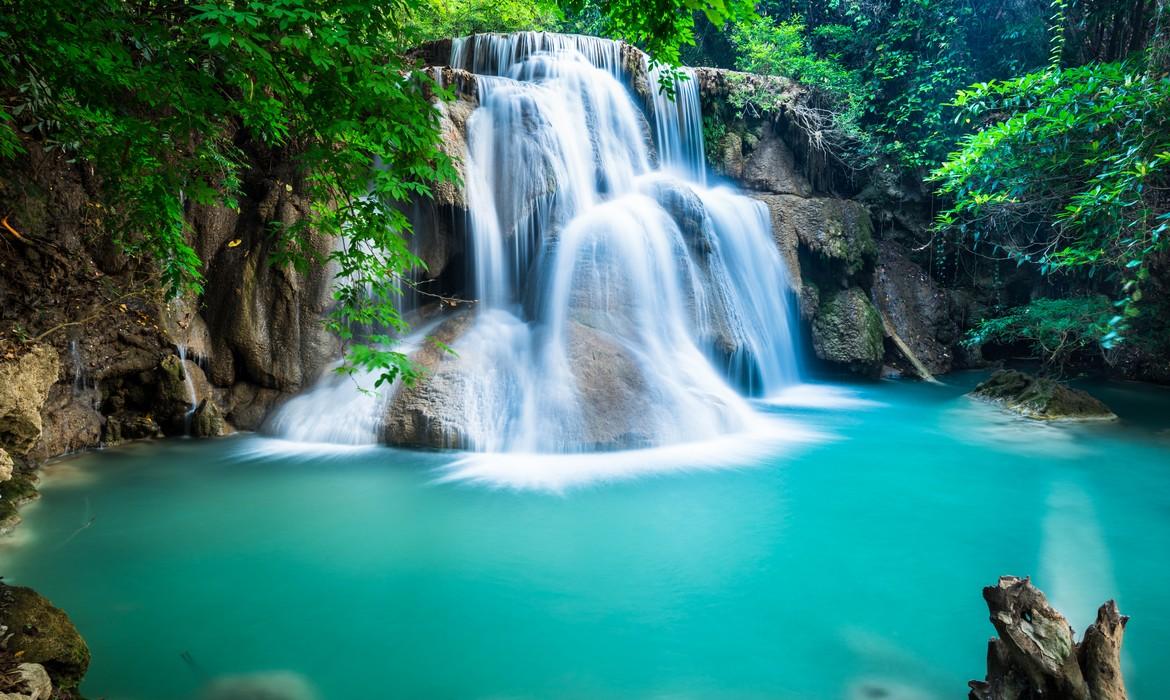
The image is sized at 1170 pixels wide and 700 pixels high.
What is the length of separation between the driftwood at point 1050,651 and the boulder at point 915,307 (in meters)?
12.2

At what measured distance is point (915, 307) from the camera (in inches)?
565

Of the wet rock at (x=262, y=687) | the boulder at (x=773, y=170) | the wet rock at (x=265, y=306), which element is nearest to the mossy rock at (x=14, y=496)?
the wet rock at (x=265, y=306)

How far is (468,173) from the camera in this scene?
9.98m

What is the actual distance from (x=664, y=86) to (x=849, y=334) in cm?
1000

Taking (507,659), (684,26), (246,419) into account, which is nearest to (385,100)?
(684,26)

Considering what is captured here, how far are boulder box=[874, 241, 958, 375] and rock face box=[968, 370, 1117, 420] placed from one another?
3173mm

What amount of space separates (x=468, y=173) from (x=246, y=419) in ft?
15.1

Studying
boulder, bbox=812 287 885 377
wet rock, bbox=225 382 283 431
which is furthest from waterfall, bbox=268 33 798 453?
boulder, bbox=812 287 885 377

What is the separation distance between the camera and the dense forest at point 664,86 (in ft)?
9.97

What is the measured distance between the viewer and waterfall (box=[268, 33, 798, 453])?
7973 millimetres

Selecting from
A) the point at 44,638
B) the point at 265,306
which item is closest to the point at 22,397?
the point at 265,306

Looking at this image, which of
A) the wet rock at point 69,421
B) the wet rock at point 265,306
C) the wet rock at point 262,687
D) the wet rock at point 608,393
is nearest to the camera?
the wet rock at point 262,687

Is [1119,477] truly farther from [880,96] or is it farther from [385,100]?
[880,96]

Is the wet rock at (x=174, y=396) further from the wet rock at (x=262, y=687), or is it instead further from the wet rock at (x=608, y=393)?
the wet rock at (x=262, y=687)
